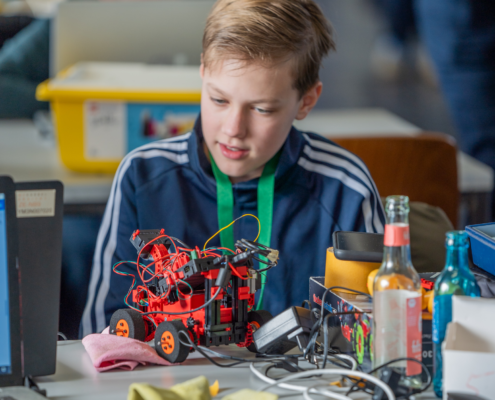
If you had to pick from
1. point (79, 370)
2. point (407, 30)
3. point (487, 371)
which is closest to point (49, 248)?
point (79, 370)

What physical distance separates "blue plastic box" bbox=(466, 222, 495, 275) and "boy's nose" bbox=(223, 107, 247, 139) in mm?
468

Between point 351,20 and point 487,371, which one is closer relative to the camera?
point 487,371

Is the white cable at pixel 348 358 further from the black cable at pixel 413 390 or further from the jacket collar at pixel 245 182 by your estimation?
the jacket collar at pixel 245 182

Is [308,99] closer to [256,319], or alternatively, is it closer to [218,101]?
[218,101]

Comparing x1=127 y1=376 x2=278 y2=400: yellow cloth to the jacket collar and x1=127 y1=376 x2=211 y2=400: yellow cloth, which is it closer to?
x1=127 y1=376 x2=211 y2=400: yellow cloth

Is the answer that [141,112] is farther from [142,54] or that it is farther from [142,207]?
[142,207]

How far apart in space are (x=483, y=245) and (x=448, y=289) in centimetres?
19

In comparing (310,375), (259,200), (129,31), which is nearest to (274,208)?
(259,200)

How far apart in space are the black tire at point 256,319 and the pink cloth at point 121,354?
13 centimetres

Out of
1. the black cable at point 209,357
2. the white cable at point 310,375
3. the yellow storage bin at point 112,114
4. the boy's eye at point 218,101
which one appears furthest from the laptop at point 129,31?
the white cable at point 310,375

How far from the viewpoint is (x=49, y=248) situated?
80 cm

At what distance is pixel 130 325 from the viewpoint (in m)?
0.92

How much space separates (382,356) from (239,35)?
70 centimetres

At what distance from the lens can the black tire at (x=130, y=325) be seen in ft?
3.02
